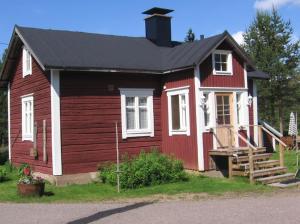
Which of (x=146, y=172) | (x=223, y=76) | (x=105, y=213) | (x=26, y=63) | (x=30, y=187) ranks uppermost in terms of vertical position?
(x=26, y=63)

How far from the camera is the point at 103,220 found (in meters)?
9.56

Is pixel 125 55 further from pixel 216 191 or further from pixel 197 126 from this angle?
pixel 216 191

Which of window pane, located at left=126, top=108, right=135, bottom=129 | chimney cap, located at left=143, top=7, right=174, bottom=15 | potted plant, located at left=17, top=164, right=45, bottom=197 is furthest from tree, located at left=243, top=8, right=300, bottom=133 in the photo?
potted plant, located at left=17, top=164, right=45, bottom=197

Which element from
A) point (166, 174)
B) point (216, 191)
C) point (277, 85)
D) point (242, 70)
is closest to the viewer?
point (216, 191)

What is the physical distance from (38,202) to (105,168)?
4041 millimetres

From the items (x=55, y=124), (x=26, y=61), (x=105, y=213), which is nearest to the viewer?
(x=105, y=213)

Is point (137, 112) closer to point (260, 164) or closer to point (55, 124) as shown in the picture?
point (55, 124)

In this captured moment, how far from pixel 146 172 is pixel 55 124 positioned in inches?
135

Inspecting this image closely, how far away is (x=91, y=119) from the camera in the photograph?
53.9ft

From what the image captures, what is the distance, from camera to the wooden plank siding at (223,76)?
1678 cm

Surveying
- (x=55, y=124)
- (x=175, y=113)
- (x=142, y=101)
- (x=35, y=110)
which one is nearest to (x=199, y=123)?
(x=175, y=113)

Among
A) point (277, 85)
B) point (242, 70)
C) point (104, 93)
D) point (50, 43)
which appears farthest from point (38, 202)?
point (277, 85)

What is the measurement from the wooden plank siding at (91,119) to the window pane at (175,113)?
116 cm

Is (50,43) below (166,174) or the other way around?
the other way around
